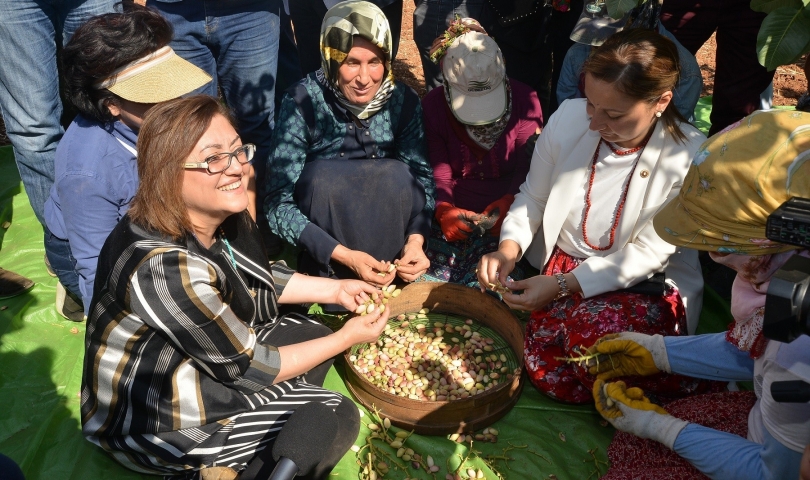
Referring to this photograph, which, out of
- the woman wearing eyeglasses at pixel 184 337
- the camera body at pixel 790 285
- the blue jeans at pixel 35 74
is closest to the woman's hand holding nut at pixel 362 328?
the woman wearing eyeglasses at pixel 184 337

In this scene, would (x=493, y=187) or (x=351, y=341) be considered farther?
(x=493, y=187)

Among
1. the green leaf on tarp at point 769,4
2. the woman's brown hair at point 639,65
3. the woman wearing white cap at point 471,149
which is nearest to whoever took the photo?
the green leaf on tarp at point 769,4

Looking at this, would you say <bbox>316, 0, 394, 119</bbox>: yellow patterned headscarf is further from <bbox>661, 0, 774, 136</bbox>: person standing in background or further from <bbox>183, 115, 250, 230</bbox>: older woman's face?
<bbox>661, 0, 774, 136</bbox>: person standing in background

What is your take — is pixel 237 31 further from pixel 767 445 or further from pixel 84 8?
pixel 767 445

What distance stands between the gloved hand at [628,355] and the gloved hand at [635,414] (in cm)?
10

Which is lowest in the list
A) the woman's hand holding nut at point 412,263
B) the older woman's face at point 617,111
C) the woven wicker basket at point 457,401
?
the woven wicker basket at point 457,401

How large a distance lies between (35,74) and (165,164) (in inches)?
55.9

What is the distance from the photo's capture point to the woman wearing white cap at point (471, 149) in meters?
3.21

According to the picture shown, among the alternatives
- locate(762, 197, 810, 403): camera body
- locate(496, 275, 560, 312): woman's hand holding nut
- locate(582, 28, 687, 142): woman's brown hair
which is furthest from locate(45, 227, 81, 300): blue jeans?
locate(762, 197, 810, 403): camera body

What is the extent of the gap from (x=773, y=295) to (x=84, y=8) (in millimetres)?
3045

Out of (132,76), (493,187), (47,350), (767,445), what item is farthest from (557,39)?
(47,350)

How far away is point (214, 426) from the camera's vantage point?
90.0 inches

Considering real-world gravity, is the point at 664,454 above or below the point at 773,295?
below

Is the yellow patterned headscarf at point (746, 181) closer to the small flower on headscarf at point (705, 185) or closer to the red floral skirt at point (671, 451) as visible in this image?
the small flower on headscarf at point (705, 185)
